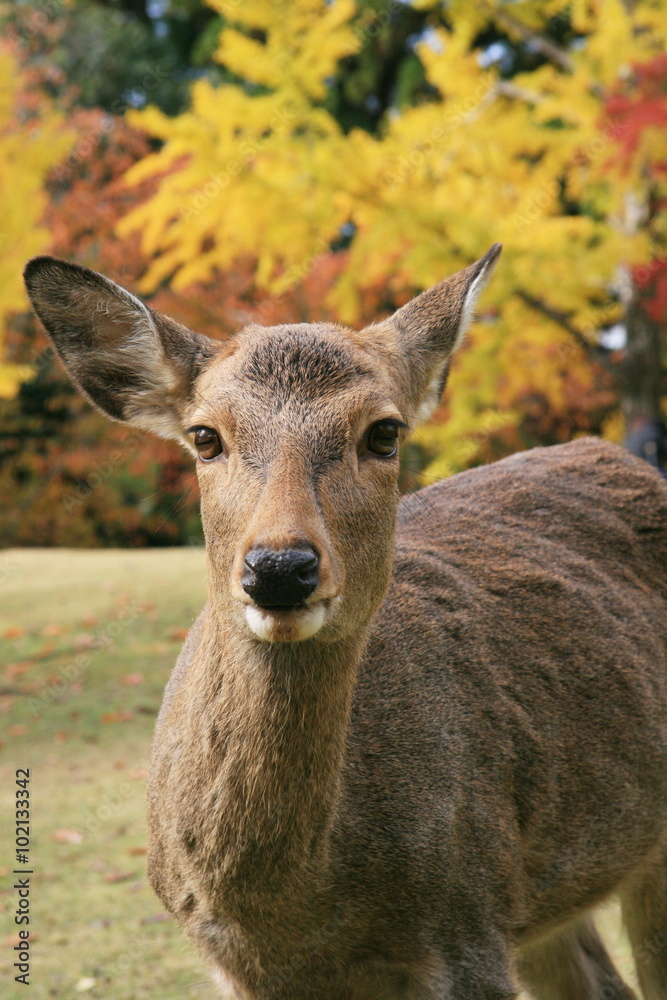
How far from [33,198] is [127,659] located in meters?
4.29

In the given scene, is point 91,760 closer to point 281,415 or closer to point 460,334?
point 460,334

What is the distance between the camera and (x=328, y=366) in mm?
2770

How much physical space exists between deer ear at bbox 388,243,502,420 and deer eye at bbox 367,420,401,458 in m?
0.48

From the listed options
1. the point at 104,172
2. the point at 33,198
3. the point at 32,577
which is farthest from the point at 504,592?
the point at 104,172

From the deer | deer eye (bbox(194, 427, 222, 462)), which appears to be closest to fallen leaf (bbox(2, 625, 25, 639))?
the deer

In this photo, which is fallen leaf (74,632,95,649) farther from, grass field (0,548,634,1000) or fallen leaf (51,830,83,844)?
fallen leaf (51,830,83,844)

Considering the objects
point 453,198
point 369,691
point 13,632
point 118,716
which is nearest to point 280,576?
point 369,691

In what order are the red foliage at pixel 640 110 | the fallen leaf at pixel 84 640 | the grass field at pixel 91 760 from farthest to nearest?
the fallen leaf at pixel 84 640
the red foliage at pixel 640 110
the grass field at pixel 91 760

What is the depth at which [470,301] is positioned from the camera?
10.8 ft

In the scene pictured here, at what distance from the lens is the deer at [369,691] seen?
2.60m

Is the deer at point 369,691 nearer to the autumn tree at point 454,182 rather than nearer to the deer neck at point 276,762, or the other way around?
the deer neck at point 276,762

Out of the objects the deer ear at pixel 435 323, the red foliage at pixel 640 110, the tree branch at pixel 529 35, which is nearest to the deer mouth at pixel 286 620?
the deer ear at pixel 435 323

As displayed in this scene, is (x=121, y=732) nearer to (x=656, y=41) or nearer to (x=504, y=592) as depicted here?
(x=504, y=592)

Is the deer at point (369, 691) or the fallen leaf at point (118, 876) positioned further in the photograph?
the fallen leaf at point (118, 876)
